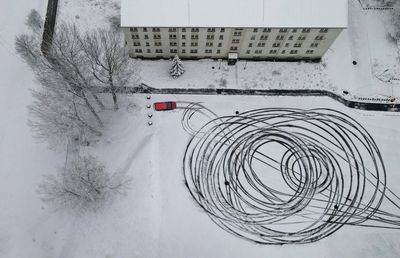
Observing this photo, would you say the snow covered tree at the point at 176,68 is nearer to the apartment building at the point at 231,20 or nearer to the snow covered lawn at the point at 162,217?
the apartment building at the point at 231,20

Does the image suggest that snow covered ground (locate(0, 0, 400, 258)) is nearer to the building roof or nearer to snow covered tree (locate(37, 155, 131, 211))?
snow covered tree (locate(37, 155, 131, 211))

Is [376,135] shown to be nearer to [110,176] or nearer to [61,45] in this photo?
[110,176]

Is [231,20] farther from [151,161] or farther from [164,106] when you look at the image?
[151,161]

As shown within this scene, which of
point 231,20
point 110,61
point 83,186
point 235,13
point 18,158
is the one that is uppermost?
point 235,13

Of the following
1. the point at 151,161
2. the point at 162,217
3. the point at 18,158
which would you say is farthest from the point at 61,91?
the point at 162,217

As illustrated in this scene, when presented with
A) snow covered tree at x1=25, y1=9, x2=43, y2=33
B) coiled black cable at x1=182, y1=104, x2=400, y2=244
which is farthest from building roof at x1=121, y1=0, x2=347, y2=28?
snow covered tree at x1=25, y1=9, x2=43, y2=33
